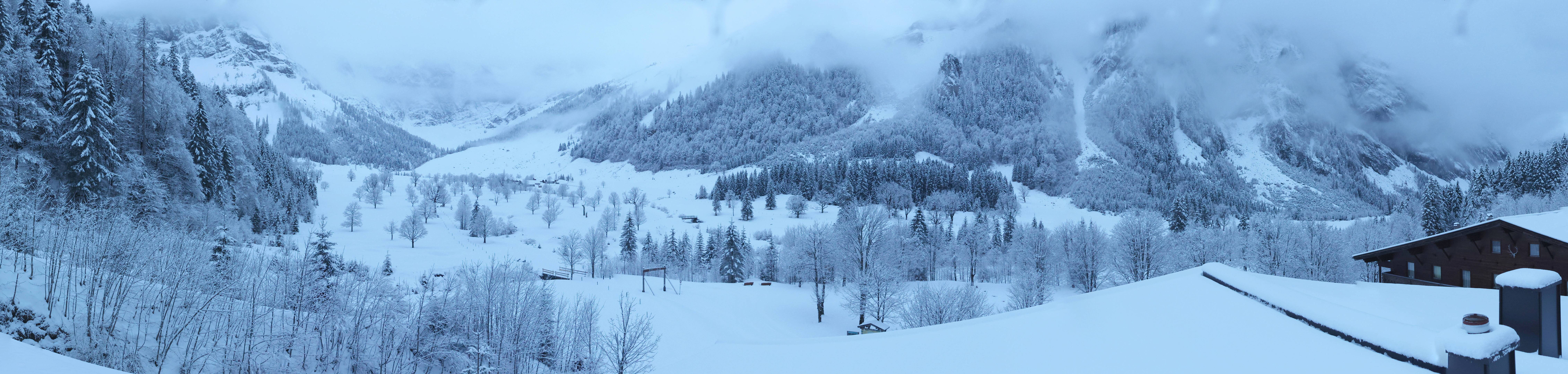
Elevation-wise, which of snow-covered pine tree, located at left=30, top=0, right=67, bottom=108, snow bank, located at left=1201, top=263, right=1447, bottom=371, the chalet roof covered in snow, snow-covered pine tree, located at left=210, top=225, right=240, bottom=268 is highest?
snow-covered pine tree, located at left=30, top=0, right=67, bottom=108

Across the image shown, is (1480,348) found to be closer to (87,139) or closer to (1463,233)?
(1463,233)

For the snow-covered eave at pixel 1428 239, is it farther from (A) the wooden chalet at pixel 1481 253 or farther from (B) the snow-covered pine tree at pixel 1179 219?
(B) the snow-covered pine tree at pixel 1179 219

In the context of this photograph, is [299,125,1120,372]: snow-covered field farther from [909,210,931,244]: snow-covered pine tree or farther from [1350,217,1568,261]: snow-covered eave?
[1350,217,1568,261]: snow-covered eave

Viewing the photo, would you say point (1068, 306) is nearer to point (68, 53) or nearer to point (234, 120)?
point (68, 53)

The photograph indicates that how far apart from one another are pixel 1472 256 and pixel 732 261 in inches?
2023

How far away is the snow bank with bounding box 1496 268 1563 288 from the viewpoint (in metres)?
4.39

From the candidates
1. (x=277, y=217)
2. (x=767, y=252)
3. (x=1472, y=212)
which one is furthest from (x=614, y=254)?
(x=1472, y=212)

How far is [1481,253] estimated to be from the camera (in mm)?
18594

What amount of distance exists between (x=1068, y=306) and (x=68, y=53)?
193ft

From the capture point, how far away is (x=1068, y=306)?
803 cm

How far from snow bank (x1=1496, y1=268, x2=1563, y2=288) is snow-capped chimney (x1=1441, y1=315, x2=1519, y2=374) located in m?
1.20

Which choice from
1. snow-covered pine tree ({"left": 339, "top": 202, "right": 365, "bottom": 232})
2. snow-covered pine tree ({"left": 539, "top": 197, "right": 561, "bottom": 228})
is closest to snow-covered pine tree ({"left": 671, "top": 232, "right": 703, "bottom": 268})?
snow-covered pine tree ({"left": 539, "top": 197, "right": 561, "bottom": 228})

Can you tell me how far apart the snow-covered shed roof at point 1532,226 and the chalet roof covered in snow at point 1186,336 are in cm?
1006

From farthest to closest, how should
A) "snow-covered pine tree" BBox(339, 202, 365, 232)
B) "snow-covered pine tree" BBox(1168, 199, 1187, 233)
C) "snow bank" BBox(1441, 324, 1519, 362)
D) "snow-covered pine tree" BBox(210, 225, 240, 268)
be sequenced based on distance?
"snow-covered pine tree" BBox(339, 202, 365, 232)
"snow-covered pine tree" BBox(1168, 199, 1187, 233)
"snow-covered pine tree" BBox(210, 225, 240, 268)
"snow bank" BBox(1441, 324, 1519, 362)
